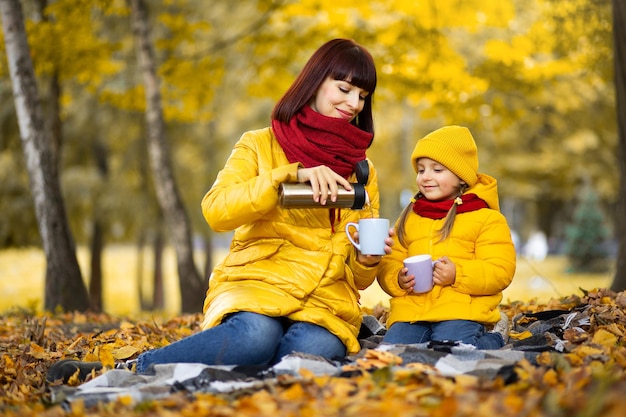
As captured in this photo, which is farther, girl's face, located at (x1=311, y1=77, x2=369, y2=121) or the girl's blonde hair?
the girl's blonde hair

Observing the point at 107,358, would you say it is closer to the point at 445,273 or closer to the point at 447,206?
the point at 445,273

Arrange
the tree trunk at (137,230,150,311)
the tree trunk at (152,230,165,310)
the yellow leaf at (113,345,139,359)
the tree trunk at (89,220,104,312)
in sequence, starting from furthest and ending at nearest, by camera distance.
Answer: the tree trunk at (152,230,165,310) < the tree trunk at (137,230,150,311) < the tree trunk at (89,220,104,312) < the yellow leaf at (113,345,139,359)

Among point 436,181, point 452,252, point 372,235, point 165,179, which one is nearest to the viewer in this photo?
point 372,235

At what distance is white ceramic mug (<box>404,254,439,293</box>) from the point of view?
3533 millimetres

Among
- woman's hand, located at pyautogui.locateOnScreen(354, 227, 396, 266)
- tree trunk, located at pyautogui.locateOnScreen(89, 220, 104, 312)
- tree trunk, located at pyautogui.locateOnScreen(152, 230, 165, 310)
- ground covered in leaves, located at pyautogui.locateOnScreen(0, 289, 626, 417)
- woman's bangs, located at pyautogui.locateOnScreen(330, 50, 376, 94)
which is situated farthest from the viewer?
tree trunk, located at pyautogui.locateOnScreen(152, 230, 165, 310)

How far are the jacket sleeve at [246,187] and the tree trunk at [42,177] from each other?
12.9ft

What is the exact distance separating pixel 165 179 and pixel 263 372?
5.68 metres

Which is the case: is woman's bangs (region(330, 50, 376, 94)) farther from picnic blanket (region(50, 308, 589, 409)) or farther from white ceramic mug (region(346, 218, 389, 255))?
picnic blanket (region(50, 308, 589, 409))

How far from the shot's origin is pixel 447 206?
385cm

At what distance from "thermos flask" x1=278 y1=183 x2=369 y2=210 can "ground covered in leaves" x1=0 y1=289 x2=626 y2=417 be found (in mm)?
672

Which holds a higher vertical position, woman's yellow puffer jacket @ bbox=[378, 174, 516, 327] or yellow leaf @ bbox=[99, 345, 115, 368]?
woman's yellow puffer jacket @ bbox=[378, 174, 516, 327]

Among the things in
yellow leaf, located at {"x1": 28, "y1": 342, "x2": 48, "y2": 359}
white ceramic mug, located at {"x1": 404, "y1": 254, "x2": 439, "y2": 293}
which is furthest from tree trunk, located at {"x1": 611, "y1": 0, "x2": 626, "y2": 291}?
yellow leaf, located at {"x1": 28, "y1": 342, "x2": 48, "y2": 359}

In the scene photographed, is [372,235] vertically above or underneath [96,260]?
above

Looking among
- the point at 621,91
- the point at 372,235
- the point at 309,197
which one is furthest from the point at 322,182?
the point at 621,91
